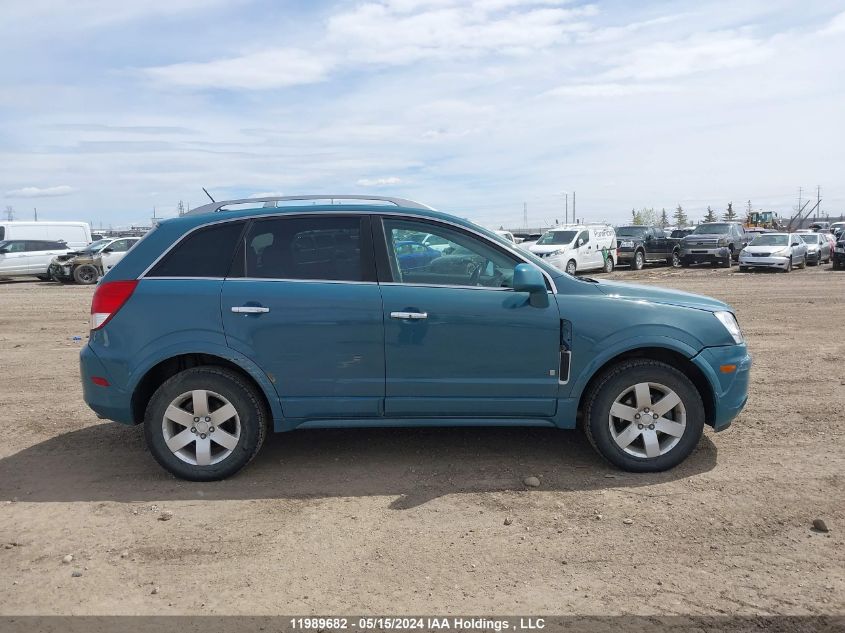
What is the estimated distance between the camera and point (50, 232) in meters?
27.0

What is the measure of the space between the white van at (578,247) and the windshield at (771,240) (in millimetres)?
5406

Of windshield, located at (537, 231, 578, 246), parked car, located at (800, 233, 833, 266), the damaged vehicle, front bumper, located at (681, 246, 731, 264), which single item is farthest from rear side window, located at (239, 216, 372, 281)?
parked car, located at (800, 233, 833, 266)

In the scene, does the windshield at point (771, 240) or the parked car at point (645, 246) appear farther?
the parked car at point (645, 246)

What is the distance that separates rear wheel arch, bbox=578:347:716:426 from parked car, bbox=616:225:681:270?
25228 millimetres

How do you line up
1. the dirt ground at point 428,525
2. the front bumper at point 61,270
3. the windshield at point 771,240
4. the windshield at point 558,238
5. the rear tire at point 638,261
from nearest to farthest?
1. the dirt ground at point 428,525
2. the front bumper at point 61,270
3. the windshield at point 558,238
4. the windshield at point 771,240
5. the rear tire at point 638,261

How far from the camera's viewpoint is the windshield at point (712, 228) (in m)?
29.7

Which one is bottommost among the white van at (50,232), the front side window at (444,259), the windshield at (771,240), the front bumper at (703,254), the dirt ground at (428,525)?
the dirt ground at (428,525)

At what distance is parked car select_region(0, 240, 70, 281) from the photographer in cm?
2438

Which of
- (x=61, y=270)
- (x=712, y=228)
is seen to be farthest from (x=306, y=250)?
(x=712, y=228)

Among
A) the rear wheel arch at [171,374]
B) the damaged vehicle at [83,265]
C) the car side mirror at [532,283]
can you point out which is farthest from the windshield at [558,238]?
the rear wheel arch at [171,374]

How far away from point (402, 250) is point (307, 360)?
96cm

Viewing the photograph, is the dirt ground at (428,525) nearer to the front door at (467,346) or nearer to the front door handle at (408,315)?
the front door at (467,346)

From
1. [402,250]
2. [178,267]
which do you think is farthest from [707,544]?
[178,267]

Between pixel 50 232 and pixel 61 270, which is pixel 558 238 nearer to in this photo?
pixel 61 270
